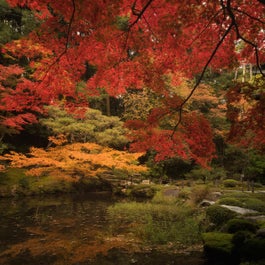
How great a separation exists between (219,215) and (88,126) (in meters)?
8.88

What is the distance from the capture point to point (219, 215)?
8070mm

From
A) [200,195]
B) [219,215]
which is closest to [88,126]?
[200,195]

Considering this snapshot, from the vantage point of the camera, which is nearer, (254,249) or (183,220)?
(254,249)

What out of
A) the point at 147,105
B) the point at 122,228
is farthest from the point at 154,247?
the point at 147,105

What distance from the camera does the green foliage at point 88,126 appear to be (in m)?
15.1

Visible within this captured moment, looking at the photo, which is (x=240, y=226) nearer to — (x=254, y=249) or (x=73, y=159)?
(x=254, y=249)

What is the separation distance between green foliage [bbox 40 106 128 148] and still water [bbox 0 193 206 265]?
14.4 ft

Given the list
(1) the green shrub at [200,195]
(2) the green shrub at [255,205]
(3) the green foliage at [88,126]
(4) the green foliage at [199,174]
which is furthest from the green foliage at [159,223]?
(4) the green foliage at [199,174]

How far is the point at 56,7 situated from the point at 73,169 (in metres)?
11.9

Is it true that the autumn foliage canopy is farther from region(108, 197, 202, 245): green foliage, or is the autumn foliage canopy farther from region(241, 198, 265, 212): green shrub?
region(241, 198, 265, 212): green shrub

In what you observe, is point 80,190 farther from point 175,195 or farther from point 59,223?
point 59,223

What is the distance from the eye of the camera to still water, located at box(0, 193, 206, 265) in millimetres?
6328

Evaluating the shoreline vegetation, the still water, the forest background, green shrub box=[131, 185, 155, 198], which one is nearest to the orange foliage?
the shoreline vegetation

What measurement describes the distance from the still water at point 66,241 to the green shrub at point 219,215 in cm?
169
